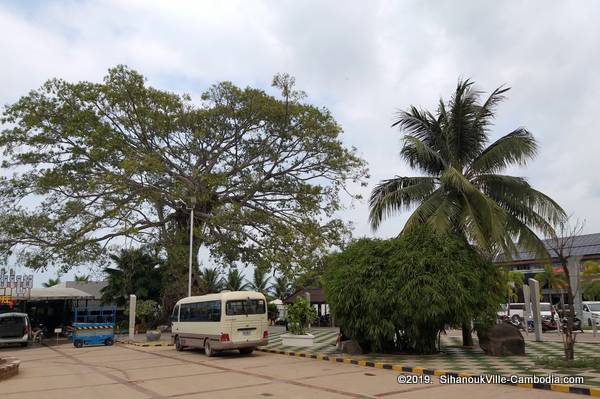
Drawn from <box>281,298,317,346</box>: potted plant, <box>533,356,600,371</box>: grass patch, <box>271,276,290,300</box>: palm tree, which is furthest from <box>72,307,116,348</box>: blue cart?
<box>271,276,290,300</box>: palm tree

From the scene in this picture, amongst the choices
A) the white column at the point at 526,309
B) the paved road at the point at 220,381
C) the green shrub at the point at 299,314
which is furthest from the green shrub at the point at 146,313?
the white column at the point at 526,309

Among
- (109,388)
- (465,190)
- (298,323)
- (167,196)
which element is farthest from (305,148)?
(109,388)

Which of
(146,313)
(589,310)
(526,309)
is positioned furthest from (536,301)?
(146,313)

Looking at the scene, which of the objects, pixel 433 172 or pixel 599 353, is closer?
pixel 599 353

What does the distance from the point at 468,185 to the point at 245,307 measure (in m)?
8.51

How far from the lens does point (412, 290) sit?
14359 mm

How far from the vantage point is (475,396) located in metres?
8.91

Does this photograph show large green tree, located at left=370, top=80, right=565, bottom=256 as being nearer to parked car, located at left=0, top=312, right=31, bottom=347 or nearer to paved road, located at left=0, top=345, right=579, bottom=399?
paved road, located at left=0, top=345, right=579, bottom=399

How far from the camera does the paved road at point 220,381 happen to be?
954 cm

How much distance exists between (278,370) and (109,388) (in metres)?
4.40

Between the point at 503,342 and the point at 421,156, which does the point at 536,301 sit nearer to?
the point at 503,342

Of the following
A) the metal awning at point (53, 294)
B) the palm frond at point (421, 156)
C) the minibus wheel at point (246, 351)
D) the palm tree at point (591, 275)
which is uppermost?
the palm frond at point (421, 156)

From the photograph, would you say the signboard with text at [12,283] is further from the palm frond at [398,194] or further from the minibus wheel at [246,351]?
the palm frond at [398,194]

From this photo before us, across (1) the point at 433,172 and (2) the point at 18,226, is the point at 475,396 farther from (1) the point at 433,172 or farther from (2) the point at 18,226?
(2) the point at 18,226
